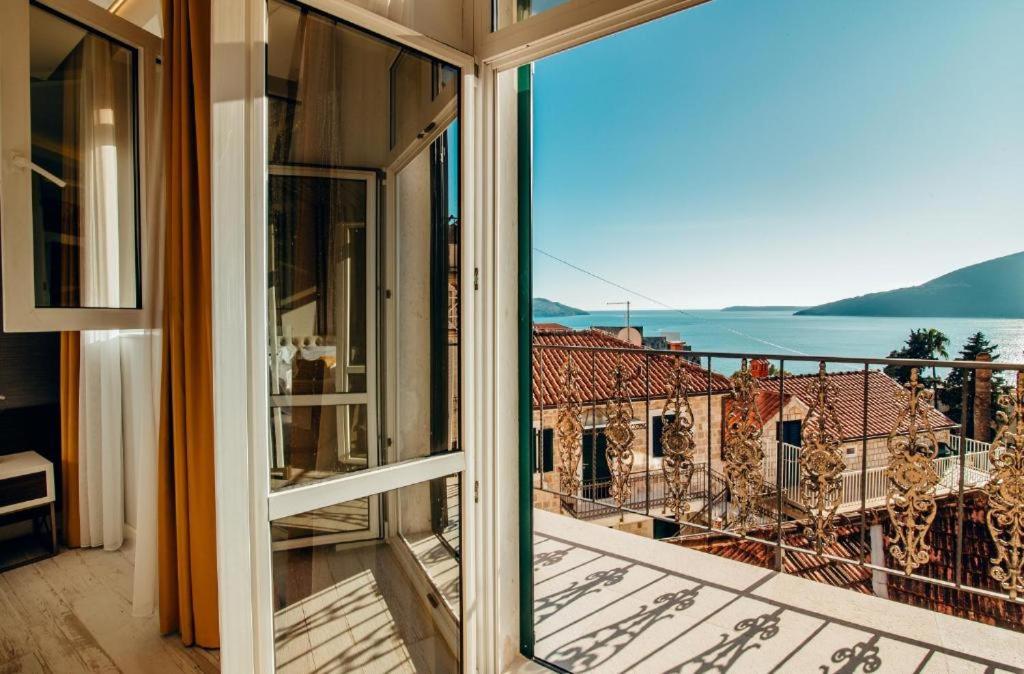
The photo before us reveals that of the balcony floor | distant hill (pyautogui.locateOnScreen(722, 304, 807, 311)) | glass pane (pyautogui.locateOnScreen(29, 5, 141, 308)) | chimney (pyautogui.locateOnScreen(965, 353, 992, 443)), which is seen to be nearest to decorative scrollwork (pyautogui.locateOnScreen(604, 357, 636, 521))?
the balcony floor

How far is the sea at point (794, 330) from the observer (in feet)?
7.94

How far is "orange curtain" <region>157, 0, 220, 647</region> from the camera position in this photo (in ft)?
5.32

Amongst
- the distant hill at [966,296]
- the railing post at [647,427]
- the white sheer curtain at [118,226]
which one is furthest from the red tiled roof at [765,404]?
the white sheer curtain at [118,226]

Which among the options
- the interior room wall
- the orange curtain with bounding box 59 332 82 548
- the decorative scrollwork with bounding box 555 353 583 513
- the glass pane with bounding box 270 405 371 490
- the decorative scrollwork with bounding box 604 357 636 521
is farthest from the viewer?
the decorative scrollwork with bounding box 555 353 583 513

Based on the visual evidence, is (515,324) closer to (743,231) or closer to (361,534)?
(361,534)

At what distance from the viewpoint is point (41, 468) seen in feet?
7.79

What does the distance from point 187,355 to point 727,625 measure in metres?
2.24

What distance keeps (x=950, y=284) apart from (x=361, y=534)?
6.47 m

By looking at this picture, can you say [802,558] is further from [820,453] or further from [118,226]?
[118,226]

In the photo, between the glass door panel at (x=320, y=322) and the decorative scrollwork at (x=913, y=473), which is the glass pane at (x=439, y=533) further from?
the decorative scrollwork at (x=913, y=473)

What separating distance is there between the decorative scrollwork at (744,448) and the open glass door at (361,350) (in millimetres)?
1604

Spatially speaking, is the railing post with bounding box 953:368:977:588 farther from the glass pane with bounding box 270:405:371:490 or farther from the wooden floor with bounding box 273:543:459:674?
the glass pane with bounding box 270:405:371:490

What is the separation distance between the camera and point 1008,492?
177 centimetres

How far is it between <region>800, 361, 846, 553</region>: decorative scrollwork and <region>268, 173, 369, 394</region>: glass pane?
1.98 m
